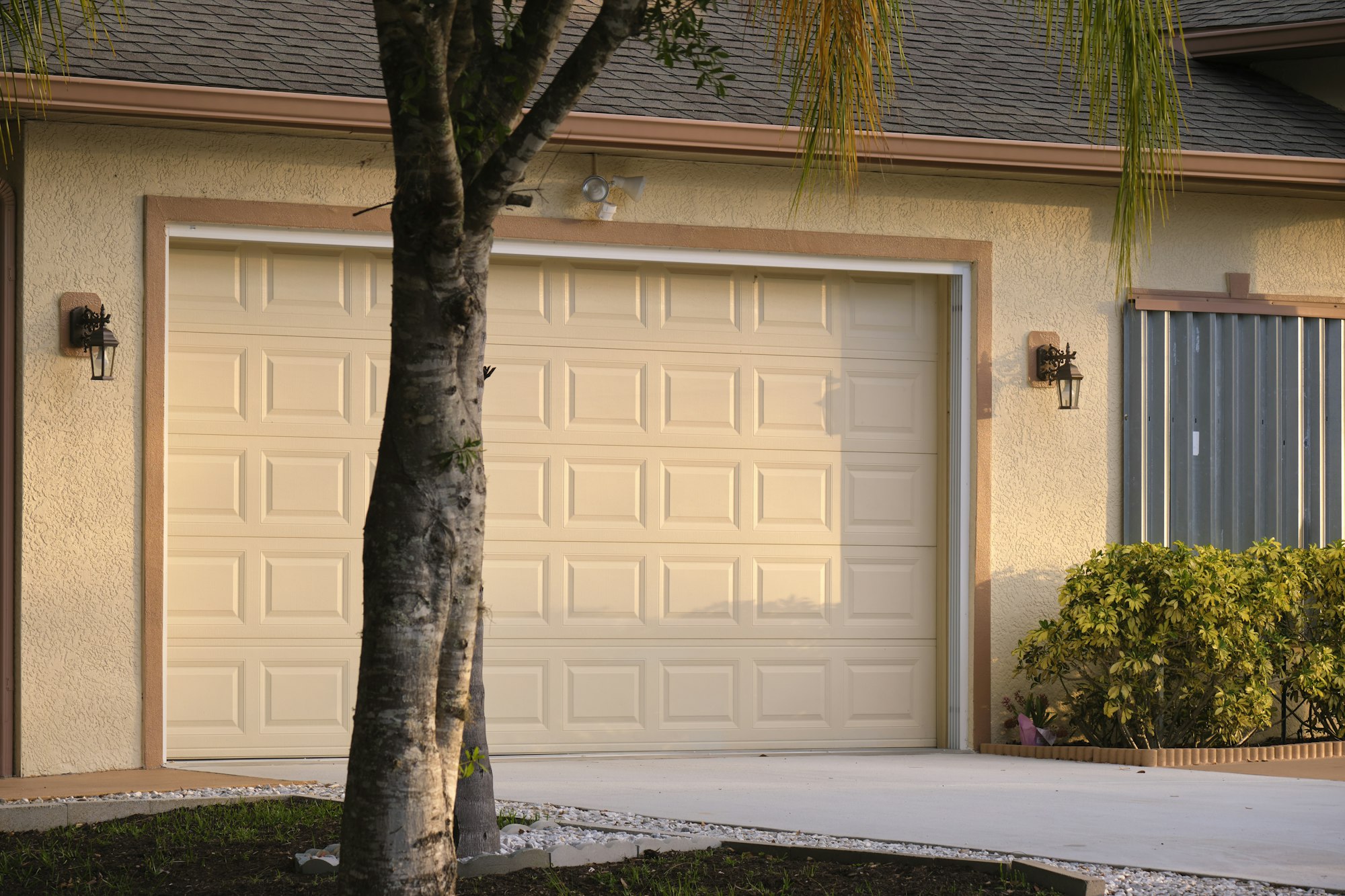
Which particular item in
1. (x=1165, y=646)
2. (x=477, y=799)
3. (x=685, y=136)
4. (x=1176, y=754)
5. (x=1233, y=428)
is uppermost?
(x=685, y=136)

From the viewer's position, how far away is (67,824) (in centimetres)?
531

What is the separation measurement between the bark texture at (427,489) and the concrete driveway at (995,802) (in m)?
Result: 2.29

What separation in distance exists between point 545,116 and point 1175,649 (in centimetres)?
583

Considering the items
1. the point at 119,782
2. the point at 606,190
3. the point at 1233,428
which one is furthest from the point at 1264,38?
the point at 119,782

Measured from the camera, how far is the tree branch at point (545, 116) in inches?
140

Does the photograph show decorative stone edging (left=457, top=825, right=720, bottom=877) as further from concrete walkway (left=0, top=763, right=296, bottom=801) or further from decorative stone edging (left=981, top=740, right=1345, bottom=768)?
decorative stone edging (left=981, top=740, right=1345, bottom=768)

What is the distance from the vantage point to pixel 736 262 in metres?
8.44

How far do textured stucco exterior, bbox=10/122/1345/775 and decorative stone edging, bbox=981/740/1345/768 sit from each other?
1.47ft

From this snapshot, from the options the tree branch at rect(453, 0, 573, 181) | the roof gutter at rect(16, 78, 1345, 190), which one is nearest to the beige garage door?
the roof gutter at rect(16, 78, 1345, 190)

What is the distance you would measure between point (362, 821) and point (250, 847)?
156 centimetres

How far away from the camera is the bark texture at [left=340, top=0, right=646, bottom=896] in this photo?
11.1 feet

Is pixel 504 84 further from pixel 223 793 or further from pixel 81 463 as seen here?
pixel 81 463

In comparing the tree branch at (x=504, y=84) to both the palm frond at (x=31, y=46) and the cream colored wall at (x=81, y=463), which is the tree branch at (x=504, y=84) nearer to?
the palm frond at (x=31, y=46)

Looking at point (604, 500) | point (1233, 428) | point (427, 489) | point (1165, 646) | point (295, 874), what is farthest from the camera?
point (1233, 428)
